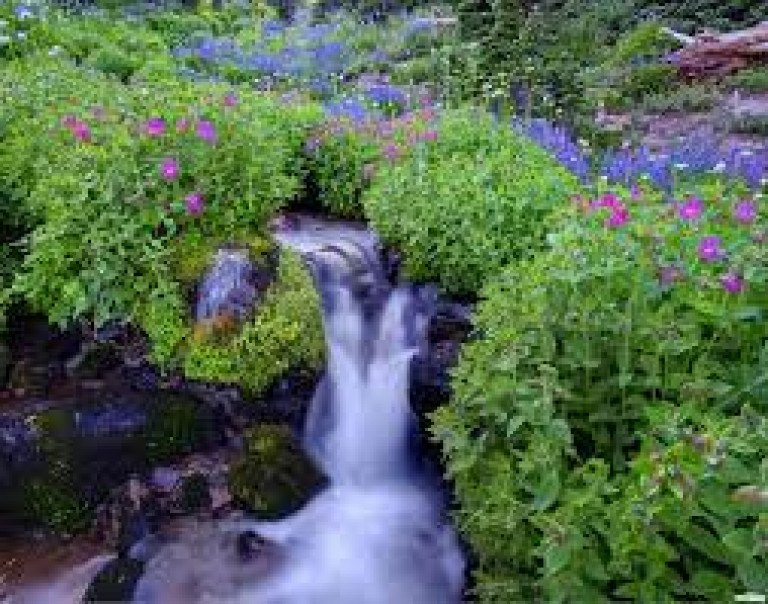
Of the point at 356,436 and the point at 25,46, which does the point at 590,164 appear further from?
the point at 25,46

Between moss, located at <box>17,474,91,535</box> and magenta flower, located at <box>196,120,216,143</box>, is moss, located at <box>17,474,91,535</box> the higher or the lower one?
the lower one

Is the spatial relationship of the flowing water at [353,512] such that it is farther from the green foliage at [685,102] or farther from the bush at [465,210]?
the green foliage at [685,102]

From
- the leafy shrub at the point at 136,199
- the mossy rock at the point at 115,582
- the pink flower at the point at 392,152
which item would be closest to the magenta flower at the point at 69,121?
the leafy shrub at the point at 136,199

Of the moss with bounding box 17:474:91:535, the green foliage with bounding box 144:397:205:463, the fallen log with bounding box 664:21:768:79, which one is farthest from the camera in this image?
the fallen log with bounding box 664:21:768:79

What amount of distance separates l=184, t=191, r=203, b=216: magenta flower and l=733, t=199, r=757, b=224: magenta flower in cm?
250

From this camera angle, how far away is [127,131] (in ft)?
17.2

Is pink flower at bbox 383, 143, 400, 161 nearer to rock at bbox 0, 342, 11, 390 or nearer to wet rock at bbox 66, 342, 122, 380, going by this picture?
wet rock at bbox 66, 342, 122, 380

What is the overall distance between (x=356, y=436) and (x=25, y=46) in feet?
18.6

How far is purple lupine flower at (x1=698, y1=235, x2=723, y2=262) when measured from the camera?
12.4 feet

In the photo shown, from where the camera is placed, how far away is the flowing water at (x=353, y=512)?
434 cm

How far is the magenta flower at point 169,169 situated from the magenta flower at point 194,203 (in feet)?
0.40

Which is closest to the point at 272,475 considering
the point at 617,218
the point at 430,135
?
the point at 617,218

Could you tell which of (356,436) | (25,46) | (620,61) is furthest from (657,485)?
(620,61)

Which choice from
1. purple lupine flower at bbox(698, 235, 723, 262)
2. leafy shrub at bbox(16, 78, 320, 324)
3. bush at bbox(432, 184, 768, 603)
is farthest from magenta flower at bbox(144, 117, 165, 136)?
purple lupine flower at bbox(698, 235, 723, 262)
